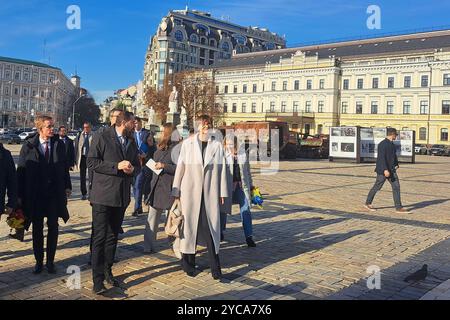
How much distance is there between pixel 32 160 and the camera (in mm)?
5895

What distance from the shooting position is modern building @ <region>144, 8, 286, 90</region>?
114 metres

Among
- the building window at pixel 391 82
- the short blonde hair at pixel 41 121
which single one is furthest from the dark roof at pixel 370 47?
the short blonde hair at pixel 41 121

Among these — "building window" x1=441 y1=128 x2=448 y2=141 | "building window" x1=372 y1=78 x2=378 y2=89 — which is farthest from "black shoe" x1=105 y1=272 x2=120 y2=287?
"building window" x1=372 y1=78 x2=378 y2=89

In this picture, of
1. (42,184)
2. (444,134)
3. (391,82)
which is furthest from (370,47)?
(42,184)

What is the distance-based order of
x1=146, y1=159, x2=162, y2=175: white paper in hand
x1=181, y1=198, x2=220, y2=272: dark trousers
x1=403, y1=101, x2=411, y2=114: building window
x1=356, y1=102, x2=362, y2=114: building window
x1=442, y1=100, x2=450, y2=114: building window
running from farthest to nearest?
x1=356, y1=102, x2=362, y2=114: building window < x1=403, y1=101, x2=411, y2=114: building window < x1=442, y1=100, x2=450, y2=114: building window < x1=146, y1=159, x2=162, y2=175: white paper in hand < x1=181, y1=198, x2=220, y2=272: dark trousers

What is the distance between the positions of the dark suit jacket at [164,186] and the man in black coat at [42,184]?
4.47ft

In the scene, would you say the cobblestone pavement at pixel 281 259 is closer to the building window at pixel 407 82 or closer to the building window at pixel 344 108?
the building window at pixel 407 82

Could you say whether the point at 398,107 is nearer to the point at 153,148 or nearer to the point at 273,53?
the point at 273,53

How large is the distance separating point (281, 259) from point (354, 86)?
8035cm

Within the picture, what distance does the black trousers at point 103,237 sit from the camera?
5.25 m

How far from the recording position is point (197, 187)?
601 centimetres

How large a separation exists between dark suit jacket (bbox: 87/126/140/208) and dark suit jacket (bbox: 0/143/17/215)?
1.16m

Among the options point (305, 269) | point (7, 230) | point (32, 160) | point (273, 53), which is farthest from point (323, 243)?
point (273, 53)

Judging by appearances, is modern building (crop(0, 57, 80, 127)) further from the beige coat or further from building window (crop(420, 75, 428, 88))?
the beige coat
